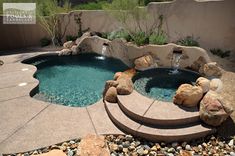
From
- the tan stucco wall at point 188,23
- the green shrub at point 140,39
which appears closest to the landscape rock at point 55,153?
the green shrub at point 140,39

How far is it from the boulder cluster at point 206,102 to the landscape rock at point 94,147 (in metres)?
2.47

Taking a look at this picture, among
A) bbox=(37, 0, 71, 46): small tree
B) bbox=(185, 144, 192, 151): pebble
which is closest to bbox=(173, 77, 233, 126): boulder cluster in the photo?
bbox=(185, 144, 192, 151): pebble

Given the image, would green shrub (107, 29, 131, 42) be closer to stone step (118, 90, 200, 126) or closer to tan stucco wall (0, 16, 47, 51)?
tan stucco wall (0, 16, 47, 51)

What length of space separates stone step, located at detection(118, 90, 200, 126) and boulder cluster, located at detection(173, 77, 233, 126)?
19 cm

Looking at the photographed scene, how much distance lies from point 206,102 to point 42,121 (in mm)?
4293

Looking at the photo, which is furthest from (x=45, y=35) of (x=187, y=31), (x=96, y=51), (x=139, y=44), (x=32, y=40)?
(x=187, y=31)

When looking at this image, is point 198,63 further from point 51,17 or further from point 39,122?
point 51,17

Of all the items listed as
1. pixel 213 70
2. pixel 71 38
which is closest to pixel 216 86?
pixel 213 70

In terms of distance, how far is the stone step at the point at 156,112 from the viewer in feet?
17.4

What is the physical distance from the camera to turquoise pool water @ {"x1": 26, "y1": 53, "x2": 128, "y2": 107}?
744cm

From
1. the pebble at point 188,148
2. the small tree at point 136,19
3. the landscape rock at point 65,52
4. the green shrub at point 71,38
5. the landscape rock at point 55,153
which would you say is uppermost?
the small tree at point 136,19

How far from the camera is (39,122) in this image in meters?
5.70

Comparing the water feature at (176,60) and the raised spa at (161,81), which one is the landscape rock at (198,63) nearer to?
the raised spa at (161,81)

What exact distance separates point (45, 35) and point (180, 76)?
30.8 ft
